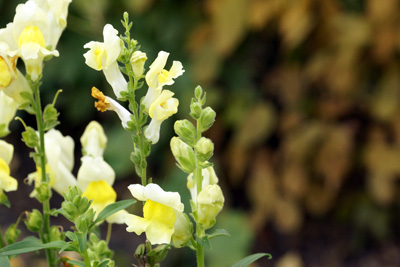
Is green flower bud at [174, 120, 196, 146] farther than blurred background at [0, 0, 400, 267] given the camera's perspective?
No

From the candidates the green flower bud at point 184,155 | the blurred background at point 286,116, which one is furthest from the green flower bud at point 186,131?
the blurred background at point 286,116

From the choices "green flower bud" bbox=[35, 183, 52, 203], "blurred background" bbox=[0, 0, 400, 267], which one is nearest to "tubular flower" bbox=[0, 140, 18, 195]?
"green flower bud" bbox=[35, 183, 52, 203]

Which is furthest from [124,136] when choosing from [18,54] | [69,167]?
[18,54]

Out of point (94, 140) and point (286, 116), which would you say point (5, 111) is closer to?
point (94, 140)

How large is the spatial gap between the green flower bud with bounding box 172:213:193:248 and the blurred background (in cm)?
131

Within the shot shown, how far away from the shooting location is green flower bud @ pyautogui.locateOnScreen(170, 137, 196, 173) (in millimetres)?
509

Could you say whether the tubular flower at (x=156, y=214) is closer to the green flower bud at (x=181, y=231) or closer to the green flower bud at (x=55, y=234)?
the green flower bud at (x=181, y=231)

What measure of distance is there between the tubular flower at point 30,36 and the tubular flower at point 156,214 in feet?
0.57

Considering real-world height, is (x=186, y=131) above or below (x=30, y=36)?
below

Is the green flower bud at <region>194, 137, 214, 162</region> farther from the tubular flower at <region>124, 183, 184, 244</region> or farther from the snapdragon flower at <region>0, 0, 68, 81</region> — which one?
the snapdragon flower at <region>0, 0, 68, 81</region>

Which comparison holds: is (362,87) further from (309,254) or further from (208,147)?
(208,147)

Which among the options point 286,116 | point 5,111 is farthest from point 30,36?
point 286,116

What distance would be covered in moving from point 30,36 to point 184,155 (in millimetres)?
192

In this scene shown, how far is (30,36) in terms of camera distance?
585 millimetres
